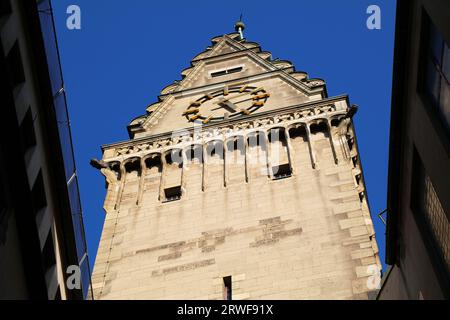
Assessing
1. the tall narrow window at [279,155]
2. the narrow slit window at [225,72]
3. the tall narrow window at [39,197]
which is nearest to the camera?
the tall narrow window at [39,197]

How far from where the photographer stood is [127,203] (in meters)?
34.5

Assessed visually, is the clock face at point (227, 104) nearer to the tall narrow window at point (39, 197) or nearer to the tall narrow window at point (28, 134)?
the tall narrow window at point (39, 197)

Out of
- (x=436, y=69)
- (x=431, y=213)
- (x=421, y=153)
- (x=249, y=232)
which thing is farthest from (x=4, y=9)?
(x=249, y=232)

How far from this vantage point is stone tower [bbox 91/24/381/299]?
28266mm

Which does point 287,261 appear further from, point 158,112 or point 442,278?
point 158,112

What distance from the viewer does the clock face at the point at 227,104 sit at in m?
41.1

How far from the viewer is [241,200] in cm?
3269

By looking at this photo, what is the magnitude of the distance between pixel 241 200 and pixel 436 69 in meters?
18.1

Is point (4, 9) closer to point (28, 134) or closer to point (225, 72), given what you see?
point (28, 134)

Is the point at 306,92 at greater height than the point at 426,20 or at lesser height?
greater

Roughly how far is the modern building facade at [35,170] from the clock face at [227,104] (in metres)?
21.2

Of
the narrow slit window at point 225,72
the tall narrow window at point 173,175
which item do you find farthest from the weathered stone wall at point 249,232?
the narrow slit window at point 225,72

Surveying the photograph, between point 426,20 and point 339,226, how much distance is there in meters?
14.9
